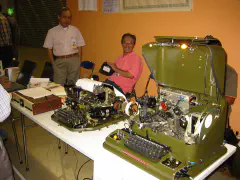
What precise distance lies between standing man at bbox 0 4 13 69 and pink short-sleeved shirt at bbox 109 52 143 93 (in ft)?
7.87

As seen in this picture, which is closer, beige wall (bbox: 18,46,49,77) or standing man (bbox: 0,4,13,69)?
standing man (bbox: 0,4,13,69)

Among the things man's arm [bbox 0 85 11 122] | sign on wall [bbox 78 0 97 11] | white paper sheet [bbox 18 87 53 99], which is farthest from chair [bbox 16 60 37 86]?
sign on wall [bbox 78 0 97 11]

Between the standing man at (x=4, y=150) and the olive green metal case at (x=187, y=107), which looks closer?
the olive green metal case at (x=187, y=107)

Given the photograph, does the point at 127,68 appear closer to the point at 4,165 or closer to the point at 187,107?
the point at 187,107

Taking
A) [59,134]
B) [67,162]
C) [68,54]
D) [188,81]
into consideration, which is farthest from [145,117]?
[68,54]

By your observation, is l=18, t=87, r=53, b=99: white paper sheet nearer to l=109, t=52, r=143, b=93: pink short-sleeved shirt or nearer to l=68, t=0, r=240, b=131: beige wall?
l=109, t=52, r=143, b=93: pink short-sleeved shirt

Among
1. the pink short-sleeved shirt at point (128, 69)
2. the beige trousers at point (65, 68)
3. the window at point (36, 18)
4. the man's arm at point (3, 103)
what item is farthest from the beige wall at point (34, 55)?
the man's arm at point (3, 103)

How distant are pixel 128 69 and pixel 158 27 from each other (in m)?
0.81

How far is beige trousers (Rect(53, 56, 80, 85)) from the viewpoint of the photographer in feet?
13.0

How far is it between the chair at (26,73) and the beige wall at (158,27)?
160 cm

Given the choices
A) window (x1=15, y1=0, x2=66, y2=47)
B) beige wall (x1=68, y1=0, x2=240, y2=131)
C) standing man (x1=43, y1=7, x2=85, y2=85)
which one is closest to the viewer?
beige wall (x1=68, y1=0, x2=240, y2=131)

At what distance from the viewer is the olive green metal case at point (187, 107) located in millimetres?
1282

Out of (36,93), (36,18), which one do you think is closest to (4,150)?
(36,93)

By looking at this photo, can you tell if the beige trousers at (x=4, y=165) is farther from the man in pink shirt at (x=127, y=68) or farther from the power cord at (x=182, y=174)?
the man in pink shirt at (x=127, y=68)
